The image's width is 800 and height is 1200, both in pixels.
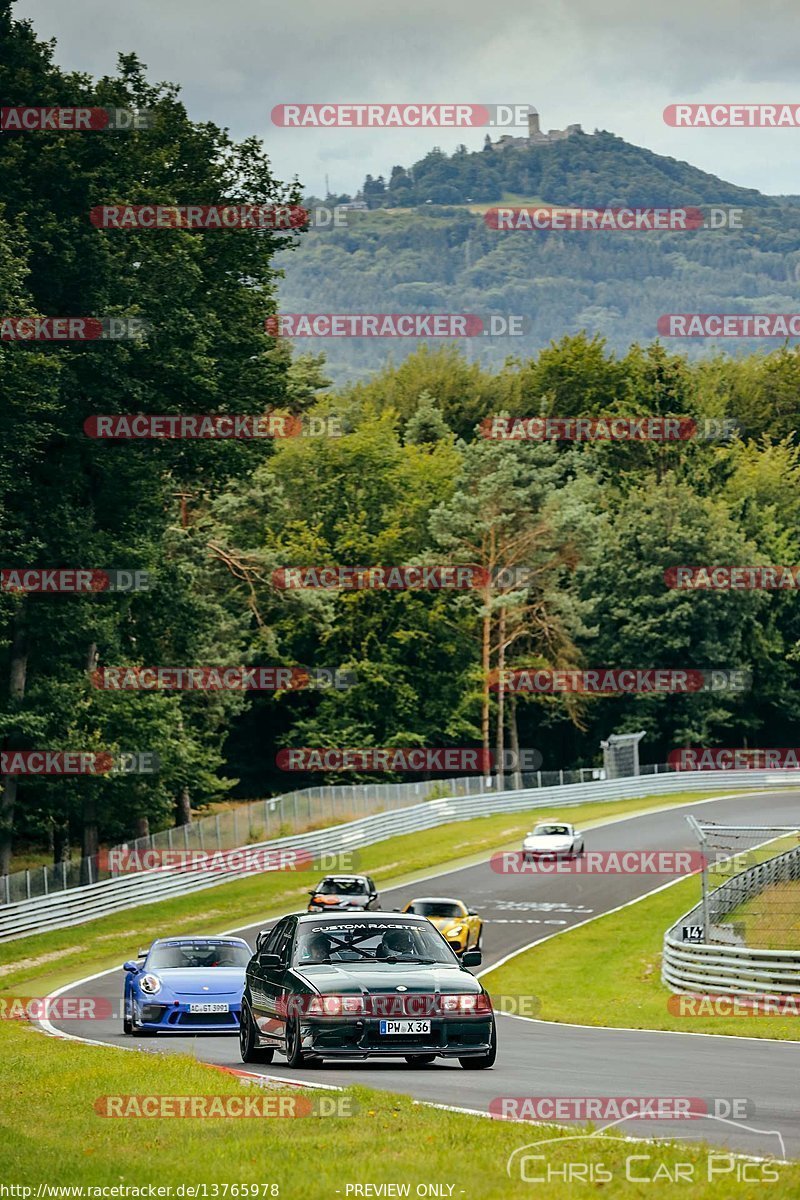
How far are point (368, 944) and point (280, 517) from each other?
235ft

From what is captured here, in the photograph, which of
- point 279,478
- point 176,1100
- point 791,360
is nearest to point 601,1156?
point 176,1100

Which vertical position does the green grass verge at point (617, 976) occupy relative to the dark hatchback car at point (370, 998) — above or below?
below

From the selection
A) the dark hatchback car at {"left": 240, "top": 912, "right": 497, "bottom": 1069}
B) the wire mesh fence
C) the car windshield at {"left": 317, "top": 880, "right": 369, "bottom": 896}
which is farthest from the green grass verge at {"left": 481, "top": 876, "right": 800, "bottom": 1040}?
the dark hatchback car at {"left": 240, "top": 912, "right": 497, "bottom": 1069}

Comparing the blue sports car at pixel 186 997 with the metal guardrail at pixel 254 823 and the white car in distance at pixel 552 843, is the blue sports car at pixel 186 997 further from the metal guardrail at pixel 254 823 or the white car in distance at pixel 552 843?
the white car in distance at pixel 552 843

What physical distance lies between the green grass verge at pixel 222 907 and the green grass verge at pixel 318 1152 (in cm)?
2368

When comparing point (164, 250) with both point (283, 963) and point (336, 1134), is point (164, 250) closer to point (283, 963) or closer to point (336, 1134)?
point (283, 963)

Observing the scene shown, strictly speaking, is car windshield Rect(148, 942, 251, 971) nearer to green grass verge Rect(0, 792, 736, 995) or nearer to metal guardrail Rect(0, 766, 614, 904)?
green grass verge Rect(0, 792, 736, 995)

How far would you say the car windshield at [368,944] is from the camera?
51.9ft

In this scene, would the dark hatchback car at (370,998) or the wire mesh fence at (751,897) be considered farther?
the wire mesh fence at (751,897)

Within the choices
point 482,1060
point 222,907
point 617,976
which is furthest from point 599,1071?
point 222,907

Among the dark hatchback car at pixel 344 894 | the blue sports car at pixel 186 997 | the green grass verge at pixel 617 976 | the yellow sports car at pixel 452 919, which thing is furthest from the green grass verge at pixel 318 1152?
the dark hatchback car at pixel 344 894

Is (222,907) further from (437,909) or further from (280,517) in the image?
(280,517)

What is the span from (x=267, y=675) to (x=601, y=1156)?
73.9 metres

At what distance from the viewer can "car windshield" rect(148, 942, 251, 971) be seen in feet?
72.3
